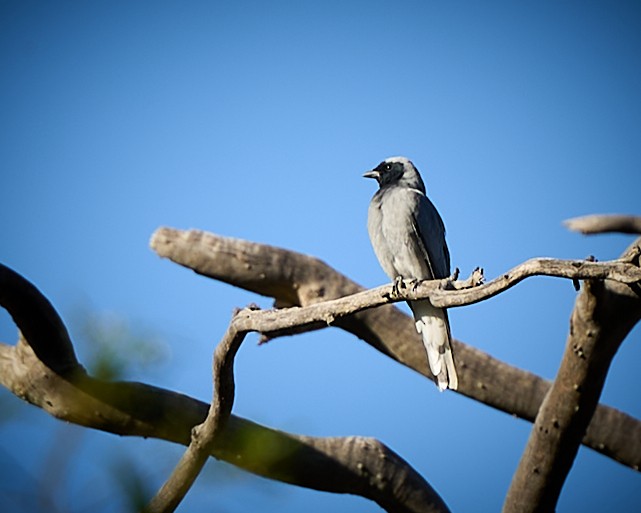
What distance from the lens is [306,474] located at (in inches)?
174

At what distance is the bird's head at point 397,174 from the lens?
5125mm

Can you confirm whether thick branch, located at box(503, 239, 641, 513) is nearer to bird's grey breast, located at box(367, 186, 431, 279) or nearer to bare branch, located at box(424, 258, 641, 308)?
bare branch, located at box(424, 258, 641, 308)

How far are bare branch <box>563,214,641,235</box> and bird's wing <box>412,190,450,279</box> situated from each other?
0.84 m

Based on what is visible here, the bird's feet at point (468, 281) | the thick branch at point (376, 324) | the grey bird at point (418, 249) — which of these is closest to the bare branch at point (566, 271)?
the bird's feet at point (468, 281)

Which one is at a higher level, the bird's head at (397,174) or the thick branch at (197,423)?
the bird's head at (397,174)

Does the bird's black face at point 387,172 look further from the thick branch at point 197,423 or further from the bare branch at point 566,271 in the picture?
the bare branch at point 566,271

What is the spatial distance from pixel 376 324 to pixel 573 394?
4.69ft

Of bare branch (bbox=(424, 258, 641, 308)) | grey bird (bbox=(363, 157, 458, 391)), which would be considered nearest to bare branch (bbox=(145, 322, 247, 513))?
bare branch (bbox=(424, 258, 641, 308))

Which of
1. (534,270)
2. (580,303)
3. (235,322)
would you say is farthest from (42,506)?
(580,303)

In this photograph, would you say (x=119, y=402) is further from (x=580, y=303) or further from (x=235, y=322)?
(x=580, y=303)

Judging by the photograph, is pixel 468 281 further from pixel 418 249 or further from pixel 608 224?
pixel 608 224

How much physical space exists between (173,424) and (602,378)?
237 cm

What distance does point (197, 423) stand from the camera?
412 cm

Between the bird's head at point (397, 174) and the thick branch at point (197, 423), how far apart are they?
1.73 meters
